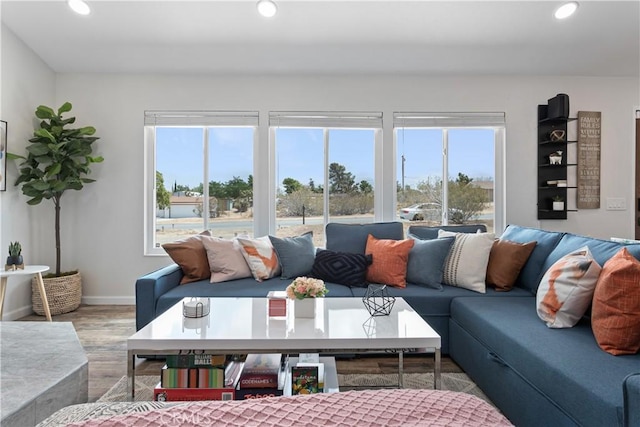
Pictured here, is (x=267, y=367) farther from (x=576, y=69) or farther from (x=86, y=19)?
(x=576, y=69)

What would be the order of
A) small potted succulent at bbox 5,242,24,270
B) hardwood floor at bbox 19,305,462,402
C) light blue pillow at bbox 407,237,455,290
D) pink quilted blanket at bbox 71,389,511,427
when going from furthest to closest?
small potted succulent at bbox 5,242,24,270
light blue pillow at bbox 407,237,455,290
hardwood floor at bbox 19,305,462,402
pink quilted blanket at bbox 71,389,511,427

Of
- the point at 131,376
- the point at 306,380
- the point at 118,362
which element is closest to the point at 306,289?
the point at 306,380

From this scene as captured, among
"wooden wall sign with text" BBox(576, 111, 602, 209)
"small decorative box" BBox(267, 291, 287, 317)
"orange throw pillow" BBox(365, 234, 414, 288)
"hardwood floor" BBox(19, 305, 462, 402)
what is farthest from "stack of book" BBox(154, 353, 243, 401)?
"wooden wall sign with text" BBox(576, 111, 602, 209)

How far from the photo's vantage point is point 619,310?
1.54m

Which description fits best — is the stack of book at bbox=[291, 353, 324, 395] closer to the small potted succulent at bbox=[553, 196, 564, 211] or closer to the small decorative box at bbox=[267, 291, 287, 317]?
the small decorative box at bbox=[267, 291, 287, 317]

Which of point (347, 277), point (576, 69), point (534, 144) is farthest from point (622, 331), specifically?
point (576, 69)

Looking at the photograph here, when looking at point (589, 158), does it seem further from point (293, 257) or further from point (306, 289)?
point (306, 289)

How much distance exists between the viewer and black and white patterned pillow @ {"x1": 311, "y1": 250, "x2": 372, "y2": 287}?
2.90 meters

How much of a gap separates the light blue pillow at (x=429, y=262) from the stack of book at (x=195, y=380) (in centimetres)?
164

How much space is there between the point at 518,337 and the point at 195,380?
1.52m

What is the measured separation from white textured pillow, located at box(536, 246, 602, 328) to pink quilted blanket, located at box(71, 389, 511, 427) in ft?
4.13

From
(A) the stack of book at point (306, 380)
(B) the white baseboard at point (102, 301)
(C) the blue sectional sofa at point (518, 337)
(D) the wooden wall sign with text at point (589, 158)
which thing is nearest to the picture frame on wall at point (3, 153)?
(B) the white baseboard at point (102, 301)

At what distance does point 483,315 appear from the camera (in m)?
2.16

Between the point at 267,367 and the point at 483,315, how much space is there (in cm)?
126
